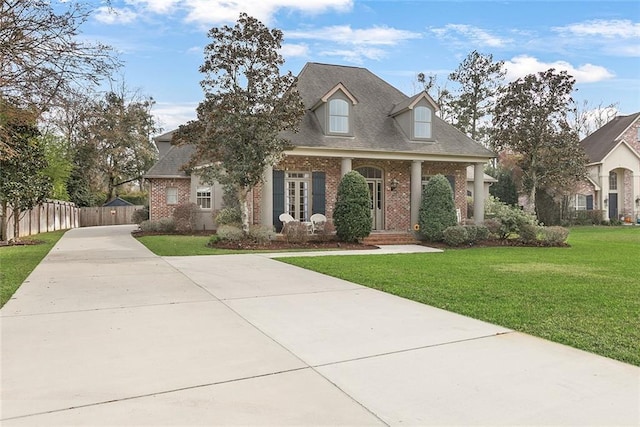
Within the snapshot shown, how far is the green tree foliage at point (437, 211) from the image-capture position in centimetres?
1563

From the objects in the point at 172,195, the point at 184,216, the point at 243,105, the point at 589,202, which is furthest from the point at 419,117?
the point at 589,202

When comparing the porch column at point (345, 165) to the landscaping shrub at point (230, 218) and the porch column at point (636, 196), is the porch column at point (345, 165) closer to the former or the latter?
the landscaping shrub at point (230, 218)

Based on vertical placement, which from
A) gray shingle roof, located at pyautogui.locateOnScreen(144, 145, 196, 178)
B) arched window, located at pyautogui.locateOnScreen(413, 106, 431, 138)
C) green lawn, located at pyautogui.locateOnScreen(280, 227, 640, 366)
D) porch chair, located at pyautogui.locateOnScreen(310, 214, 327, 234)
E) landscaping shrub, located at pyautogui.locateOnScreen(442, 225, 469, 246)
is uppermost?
arched window, located at pyautogui.locateOnScreen(413, 106, 431, 138)

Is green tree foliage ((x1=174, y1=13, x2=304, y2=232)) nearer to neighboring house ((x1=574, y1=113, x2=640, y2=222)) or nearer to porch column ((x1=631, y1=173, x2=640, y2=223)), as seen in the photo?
neighboring house ((x1=574, y1=113, x2=640, y2=222))

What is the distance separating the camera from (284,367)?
3.58 metres

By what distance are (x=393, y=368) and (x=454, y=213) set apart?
13.1 metres

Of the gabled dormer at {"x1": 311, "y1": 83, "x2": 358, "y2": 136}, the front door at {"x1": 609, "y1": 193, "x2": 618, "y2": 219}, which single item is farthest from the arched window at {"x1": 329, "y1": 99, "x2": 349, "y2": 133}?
the front door at {"x1": 609, "y1": 193, "x2": 618, "y2": 219}

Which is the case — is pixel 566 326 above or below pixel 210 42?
below

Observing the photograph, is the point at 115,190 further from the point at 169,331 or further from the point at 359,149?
the point at 169,331

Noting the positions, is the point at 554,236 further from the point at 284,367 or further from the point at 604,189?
the point at 604,189

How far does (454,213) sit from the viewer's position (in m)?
15.9

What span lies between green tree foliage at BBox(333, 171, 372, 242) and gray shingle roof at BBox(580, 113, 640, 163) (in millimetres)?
24872

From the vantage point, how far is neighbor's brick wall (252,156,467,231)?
17170 millimetres

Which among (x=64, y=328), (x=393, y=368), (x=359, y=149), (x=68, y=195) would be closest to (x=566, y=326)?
(x=393, y=368)
